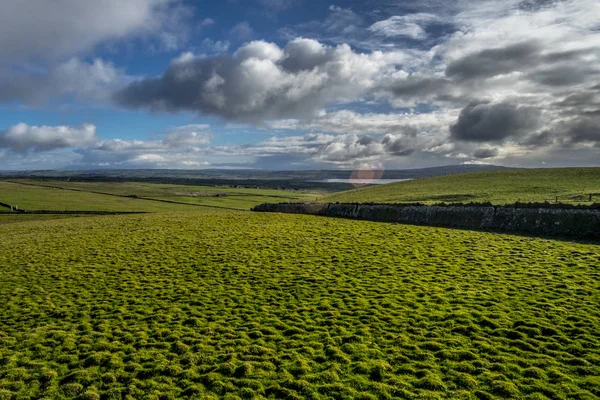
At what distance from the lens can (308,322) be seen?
1639cm

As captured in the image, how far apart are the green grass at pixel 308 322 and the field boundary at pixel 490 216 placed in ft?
12.4

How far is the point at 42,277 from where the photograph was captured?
24.9 m

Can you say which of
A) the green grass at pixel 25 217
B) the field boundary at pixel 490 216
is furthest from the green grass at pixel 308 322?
the green grass at pixel 25 217

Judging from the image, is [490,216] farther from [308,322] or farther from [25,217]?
[25,217]

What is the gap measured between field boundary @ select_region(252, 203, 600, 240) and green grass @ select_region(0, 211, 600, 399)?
3.79 m

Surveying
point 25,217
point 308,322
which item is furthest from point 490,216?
point 25,217

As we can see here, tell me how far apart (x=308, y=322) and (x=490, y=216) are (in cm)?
3046

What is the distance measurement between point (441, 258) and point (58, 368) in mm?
24837

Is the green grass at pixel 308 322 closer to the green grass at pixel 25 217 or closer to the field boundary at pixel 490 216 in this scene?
the field boundary at pixel 490 216

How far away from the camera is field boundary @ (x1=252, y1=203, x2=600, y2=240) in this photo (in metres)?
31.4

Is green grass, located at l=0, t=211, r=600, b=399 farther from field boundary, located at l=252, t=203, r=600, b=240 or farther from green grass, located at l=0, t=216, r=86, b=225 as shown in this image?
green grass, located at l=0, t=216, r=86, b=225

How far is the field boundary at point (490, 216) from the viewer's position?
31.4 meters

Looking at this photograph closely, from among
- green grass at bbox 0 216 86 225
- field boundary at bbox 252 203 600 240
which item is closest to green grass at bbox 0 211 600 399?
field boundary at bbox 252 203 600 240

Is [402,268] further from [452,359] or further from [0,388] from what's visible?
[0,388]
